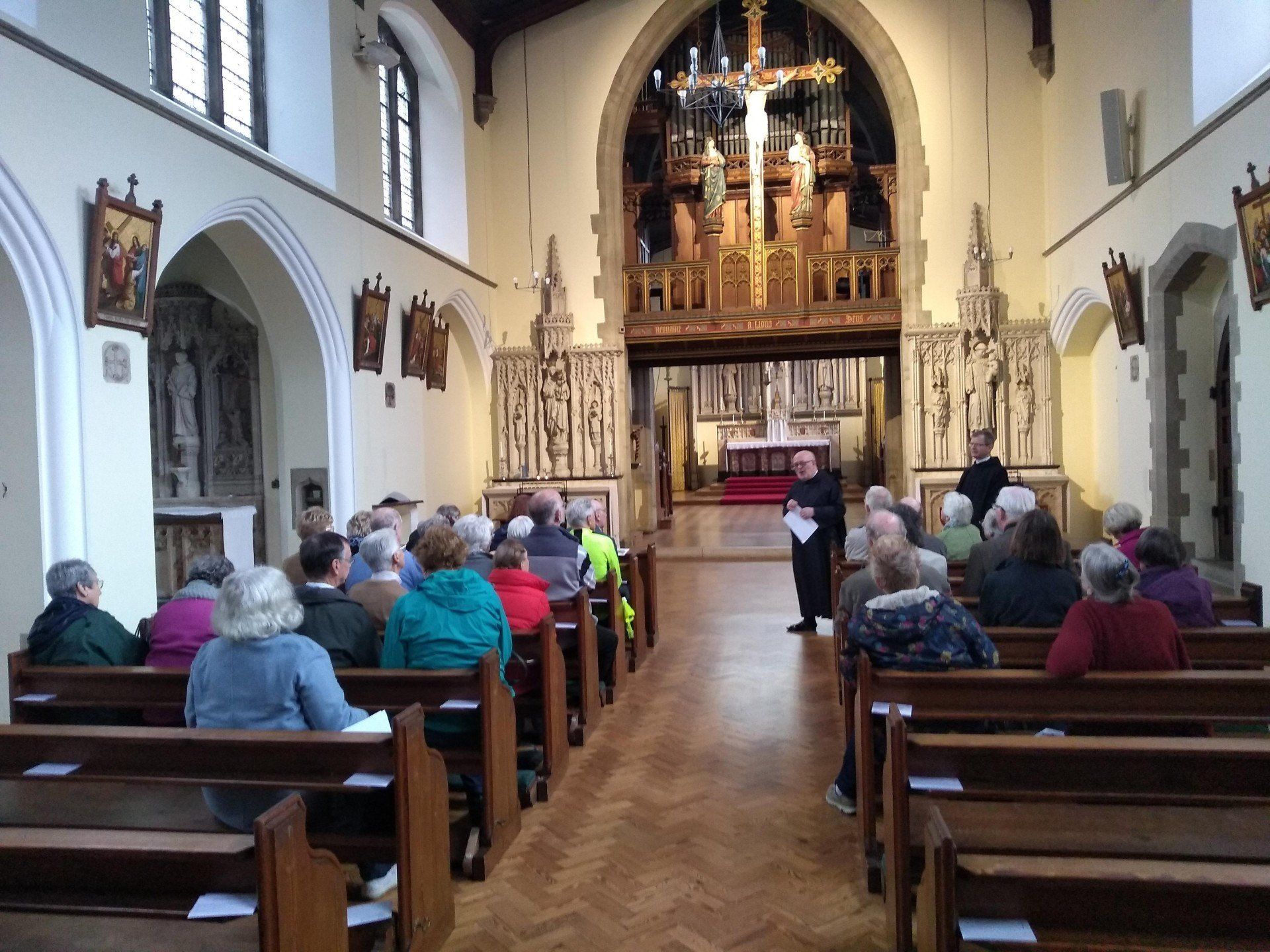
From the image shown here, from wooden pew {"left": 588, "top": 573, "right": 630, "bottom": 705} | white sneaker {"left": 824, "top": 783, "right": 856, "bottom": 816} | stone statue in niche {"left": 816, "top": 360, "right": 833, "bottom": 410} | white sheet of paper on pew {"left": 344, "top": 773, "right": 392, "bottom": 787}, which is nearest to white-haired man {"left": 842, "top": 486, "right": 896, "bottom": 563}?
wooden pew {"left": 588, "top": 573, "right": 630, "bottom": 705}

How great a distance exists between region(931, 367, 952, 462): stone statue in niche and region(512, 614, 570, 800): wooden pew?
27.2 ft

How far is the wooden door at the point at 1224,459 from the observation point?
25.6 feet

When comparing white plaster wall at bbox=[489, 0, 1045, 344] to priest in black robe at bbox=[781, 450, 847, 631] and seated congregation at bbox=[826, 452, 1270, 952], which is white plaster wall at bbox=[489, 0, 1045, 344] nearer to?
priest in black robe at bbox=[781, 450, 847, 631]

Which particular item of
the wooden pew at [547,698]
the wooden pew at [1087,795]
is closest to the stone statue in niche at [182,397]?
the wooden pew at [547,698]

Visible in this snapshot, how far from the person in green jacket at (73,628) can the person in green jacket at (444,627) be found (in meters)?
1.08

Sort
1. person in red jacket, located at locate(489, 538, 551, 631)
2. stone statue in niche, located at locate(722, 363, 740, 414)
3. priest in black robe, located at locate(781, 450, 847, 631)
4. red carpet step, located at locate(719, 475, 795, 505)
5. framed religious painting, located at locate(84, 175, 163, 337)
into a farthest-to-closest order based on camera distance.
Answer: stone statue in niche, located at locate(722, 363, 740, 414) → red carpet step, located at locate(719, 475, 795, 505) → priest in black robe, located at locate(781, 450, 847, 631) → framed religious painting, located at locate(84, 175, 163, 337) → person in red jacket, located at locate(489, 538, 551, 631)

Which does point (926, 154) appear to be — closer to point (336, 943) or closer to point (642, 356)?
point (642, 356)

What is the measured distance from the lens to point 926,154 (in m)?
11.8

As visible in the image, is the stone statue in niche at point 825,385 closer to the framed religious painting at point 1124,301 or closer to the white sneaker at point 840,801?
the framed religious painting at point 1124,301

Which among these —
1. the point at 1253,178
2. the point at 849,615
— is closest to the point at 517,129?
the point at 1253,178

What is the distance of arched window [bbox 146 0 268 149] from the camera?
7.10m

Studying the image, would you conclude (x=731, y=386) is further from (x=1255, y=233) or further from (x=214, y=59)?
(x=1255, y=233)

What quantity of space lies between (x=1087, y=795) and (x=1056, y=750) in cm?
27

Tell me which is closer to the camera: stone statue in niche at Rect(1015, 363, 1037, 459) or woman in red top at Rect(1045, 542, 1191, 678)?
woman in red top at Rect(1045, 542, 1191, 678)
